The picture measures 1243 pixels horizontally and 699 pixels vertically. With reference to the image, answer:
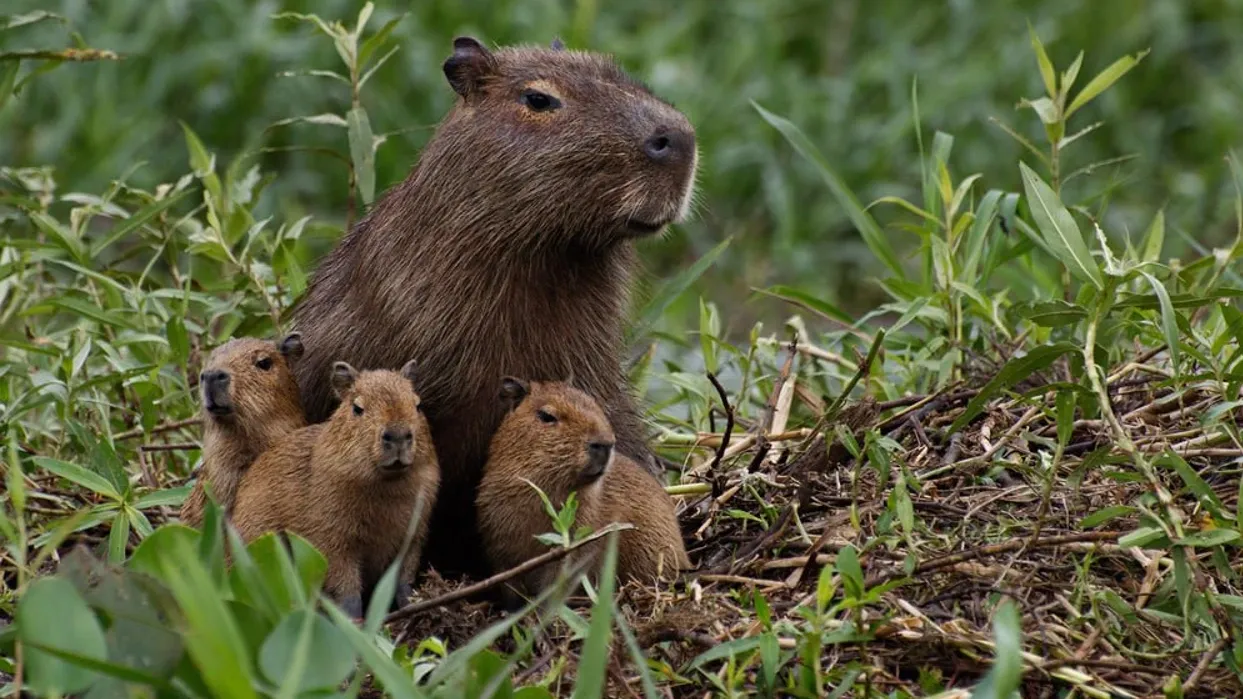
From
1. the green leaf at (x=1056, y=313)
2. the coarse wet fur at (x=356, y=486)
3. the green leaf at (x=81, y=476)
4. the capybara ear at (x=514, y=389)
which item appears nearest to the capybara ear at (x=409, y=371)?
the coarse wet fur at (x=356, y=486)

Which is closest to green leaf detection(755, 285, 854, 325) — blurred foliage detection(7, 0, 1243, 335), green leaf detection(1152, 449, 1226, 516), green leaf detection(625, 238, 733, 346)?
green leaf detection(625, 238, 733, 346)

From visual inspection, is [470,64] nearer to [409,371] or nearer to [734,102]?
[409,371]

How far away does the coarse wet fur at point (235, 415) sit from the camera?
465 centimetres

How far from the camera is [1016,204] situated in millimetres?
5727

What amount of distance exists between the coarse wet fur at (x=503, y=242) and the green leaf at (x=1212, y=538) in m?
1.58

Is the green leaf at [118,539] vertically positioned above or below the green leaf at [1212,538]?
below

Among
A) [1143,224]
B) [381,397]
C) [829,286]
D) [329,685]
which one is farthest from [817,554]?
[1143,224]

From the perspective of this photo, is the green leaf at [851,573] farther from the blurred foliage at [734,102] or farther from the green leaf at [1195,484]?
the blurred foliage at [734,102]

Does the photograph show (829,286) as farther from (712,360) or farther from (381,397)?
(381,397)

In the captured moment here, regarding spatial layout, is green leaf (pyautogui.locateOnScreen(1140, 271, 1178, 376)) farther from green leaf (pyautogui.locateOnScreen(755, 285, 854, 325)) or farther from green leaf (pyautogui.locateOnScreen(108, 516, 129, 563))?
green leaf (pyautogui.locateOnScreen(108, 516, 129, 563))

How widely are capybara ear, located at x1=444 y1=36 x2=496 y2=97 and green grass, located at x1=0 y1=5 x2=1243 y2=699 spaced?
2.94 ft

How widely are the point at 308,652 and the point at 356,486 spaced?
3.21ft

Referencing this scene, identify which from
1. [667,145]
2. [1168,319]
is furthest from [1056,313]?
[667,145]

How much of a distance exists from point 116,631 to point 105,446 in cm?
140
